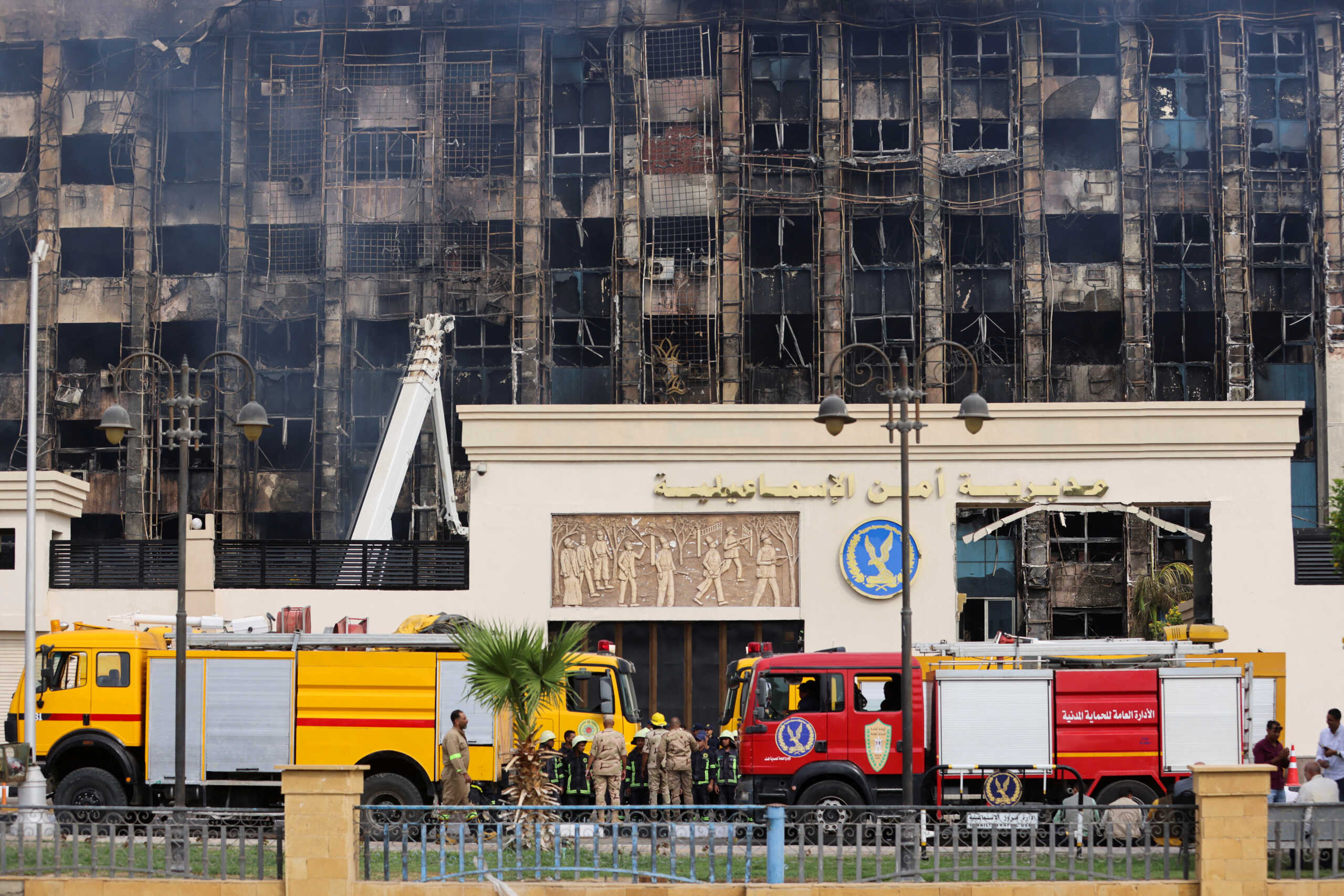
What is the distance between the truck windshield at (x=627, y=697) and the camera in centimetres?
2519

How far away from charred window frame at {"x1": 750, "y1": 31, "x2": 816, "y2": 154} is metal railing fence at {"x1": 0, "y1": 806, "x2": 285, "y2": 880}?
39.9 m

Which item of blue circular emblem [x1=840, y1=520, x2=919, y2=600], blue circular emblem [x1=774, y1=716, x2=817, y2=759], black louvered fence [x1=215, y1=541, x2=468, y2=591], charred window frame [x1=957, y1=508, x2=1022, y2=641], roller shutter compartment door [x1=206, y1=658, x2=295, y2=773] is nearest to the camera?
blue circular emblem [x1=774, y1=716, x2=817, y2=759]

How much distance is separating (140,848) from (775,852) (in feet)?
21.7

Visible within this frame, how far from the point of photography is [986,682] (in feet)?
72.0

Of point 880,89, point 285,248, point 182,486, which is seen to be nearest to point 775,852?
point 182,486

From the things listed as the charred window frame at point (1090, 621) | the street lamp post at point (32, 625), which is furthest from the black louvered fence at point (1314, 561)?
the street lamp post at point (32, 625)

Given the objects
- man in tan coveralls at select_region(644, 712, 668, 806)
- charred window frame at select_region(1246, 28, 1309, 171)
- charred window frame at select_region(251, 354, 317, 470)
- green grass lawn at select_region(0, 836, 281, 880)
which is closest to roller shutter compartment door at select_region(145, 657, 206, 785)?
man in tan coveralls at select_region(644, 712, 668, 806)

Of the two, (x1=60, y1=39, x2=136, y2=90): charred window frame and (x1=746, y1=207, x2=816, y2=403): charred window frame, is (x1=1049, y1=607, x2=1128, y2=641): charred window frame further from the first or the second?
(x1=60, y1=39, x2=136, y2=90): charred window frame

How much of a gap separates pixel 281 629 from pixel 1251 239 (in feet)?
122

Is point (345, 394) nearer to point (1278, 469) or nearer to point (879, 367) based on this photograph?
point (879, 367)

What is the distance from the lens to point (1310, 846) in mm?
15945

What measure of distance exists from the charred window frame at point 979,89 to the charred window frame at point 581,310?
40.5 ft

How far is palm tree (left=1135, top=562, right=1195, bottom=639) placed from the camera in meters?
39.9

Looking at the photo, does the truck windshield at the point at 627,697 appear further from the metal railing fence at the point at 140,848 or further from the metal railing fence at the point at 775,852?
the metal railing fence at the point at 140,848
